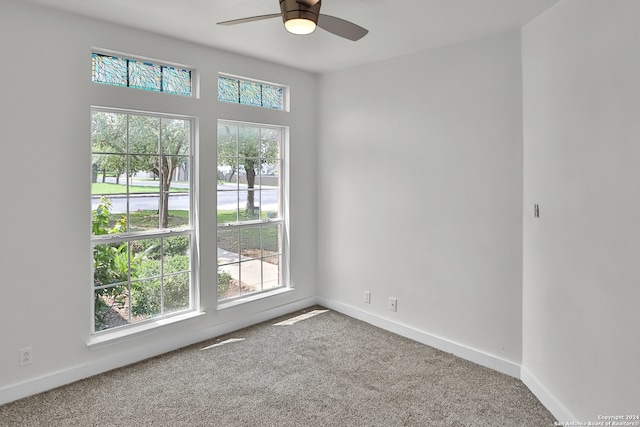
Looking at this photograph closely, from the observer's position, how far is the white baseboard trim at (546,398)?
92.6 inches

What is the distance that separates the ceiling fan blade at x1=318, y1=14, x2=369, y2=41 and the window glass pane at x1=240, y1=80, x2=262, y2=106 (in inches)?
68.4

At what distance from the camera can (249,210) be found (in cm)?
404

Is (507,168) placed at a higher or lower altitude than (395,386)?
higher

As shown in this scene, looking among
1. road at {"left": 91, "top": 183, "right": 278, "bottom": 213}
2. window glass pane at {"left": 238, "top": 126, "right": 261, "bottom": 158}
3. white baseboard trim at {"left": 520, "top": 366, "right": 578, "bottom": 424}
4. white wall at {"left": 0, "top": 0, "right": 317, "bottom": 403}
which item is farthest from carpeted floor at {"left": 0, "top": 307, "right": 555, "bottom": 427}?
window glass pane at {"left": 238, "top": 126, "right": 261, "bottom": 158}

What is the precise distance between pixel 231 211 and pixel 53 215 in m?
1.50

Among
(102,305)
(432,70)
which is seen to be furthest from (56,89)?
(432,70)

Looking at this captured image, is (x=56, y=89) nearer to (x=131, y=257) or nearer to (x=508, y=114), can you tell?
(x=131, y=257)

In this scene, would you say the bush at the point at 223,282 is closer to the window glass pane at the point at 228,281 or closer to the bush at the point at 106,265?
the window glass pane at the point at 228,281

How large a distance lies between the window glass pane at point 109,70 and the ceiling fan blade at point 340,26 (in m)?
1.75

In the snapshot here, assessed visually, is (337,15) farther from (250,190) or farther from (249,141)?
(250,190)

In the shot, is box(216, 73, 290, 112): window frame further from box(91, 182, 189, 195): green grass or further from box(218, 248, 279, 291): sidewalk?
box(218, 248, 279, 291): sidewalk

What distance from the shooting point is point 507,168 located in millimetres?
3002

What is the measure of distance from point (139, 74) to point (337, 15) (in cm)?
166

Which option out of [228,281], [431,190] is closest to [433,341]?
[431,190]
